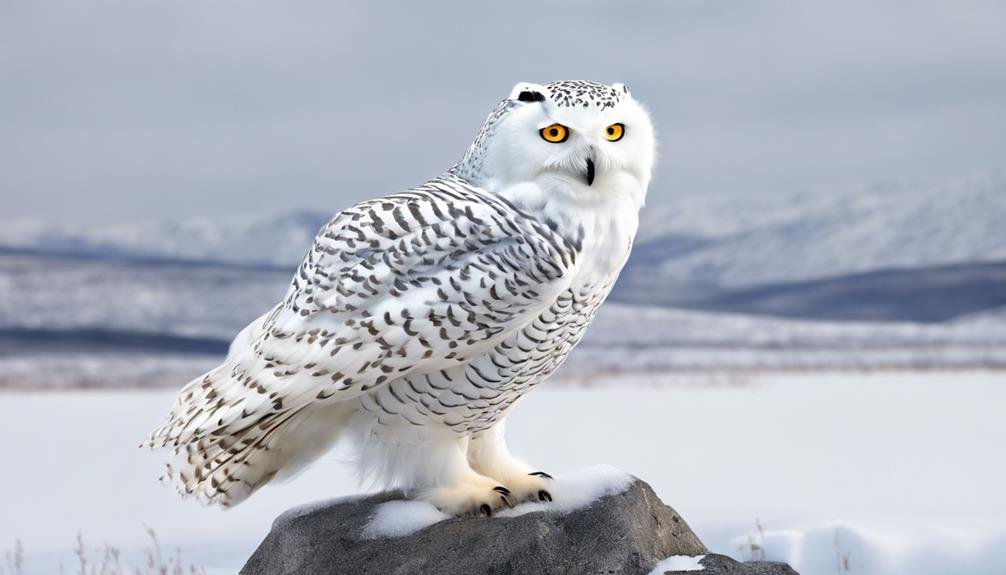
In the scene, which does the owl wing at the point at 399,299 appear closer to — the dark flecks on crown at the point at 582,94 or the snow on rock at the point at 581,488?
the dark flecks on crown at the point at 582,94

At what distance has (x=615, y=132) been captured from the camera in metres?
3.63

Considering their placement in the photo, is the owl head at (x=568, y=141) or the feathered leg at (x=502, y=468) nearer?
the owl head at (x=568, y=141)

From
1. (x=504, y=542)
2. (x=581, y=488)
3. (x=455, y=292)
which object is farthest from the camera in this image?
(x=581, y=488)

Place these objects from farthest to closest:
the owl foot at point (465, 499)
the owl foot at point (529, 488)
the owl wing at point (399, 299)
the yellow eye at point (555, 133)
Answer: the owl foot at point (529, 488), the owl foot at point (465, 499), the yellow eye at point (555, 133), the owl wing at point (399, 299)

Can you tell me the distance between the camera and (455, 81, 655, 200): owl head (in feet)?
11.7

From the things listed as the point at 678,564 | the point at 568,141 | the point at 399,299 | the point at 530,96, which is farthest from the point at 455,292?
the point at 678,564

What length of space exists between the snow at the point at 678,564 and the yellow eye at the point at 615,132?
1475mm

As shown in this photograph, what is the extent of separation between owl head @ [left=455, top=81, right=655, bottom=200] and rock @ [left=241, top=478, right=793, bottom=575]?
117 cm

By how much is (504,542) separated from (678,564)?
2.05 ft

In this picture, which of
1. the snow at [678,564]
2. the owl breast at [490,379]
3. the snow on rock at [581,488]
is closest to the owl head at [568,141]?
the owl breast at [490,379]

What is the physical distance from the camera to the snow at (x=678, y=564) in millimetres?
3885

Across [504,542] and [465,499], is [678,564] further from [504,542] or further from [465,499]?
[465,499]

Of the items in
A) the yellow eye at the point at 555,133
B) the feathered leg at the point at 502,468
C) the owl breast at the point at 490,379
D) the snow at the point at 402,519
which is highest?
the yellow eye at the point at 555,133

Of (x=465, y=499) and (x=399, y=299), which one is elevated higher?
(x=399, y=299)
